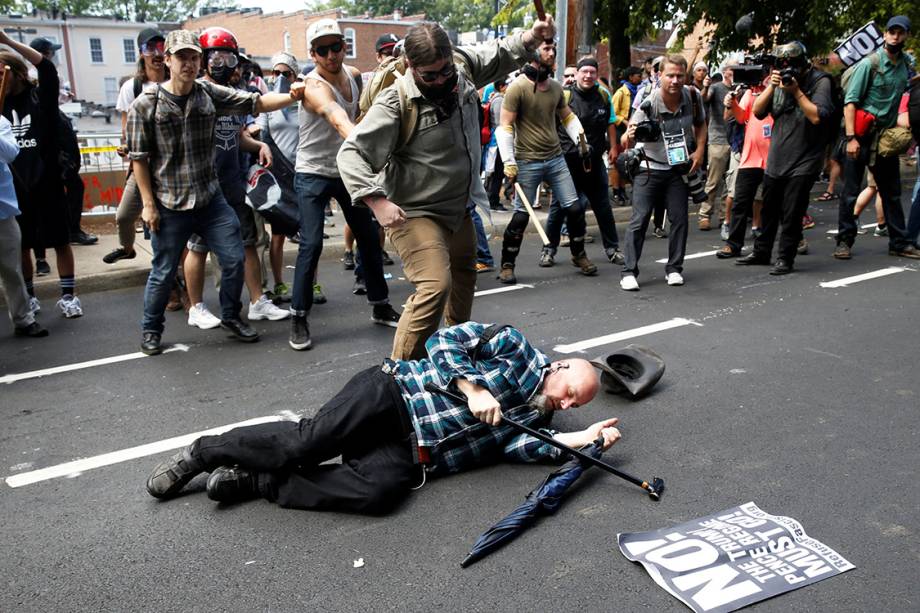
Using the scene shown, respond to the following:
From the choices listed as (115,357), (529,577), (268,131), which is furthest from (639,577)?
(268,131)

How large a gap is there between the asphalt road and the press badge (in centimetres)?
138

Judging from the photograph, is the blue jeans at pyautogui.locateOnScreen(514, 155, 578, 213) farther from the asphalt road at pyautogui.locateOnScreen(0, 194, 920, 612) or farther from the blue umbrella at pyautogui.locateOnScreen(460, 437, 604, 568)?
the blue umbrella at pyautogui.locateOnScreen(460, 437, 604, 568)

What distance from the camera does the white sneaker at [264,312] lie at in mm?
6309

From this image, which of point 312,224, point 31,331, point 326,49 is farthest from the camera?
point 31,331

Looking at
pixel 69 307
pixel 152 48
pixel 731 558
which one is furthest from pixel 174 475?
→ pixel 152 48

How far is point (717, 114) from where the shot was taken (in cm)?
998

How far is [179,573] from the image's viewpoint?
114 inches

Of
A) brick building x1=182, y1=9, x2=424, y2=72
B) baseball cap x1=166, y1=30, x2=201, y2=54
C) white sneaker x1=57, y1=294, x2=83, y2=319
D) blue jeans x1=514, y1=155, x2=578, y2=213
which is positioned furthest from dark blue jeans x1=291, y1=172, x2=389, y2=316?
brick building x1=182, y1=9, x2=424, y2=72

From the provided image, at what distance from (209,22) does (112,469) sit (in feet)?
233

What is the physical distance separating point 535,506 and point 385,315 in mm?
3063

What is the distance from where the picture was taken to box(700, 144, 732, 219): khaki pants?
33.4 feet

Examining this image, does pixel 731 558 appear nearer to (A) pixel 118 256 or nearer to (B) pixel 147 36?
(B) pixel 147 36

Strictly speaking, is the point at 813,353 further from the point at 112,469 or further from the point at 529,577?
the point at 112,469

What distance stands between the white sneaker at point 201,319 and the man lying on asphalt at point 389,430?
2742mm
